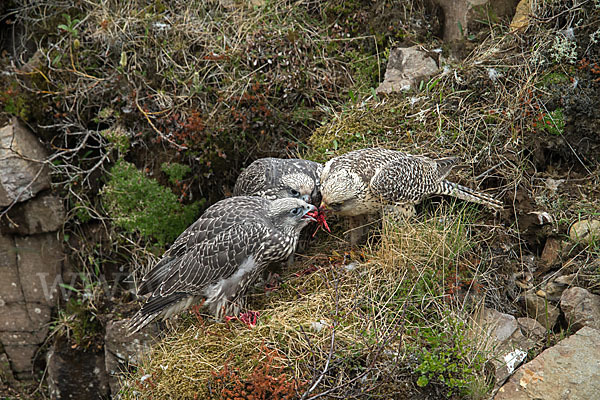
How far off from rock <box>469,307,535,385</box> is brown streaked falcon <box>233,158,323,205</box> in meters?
1.70

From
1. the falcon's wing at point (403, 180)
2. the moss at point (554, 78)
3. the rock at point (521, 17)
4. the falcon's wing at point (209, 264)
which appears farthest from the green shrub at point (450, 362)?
the rock at point (521, 17)

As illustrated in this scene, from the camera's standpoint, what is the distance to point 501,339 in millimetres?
Answer: 3963

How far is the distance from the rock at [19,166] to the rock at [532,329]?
15.7ft

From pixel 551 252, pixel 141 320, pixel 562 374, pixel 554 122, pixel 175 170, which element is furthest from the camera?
pixel 175 170

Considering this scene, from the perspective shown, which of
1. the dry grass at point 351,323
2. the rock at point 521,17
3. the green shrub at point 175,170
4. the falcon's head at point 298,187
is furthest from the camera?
the green shrub at point 175,170

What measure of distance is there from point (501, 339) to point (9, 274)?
5024 mm

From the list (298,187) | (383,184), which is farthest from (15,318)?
(383,184)

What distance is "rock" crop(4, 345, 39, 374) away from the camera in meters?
6.29

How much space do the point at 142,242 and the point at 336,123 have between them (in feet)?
7.53

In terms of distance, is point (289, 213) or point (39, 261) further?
point (39, 261)

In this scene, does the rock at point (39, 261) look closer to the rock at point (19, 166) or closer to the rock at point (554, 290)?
the rock at point (19, 166)

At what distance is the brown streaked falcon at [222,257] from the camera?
4297 millimetres

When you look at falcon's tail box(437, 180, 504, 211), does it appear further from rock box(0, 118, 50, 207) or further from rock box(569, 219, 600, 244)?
rock box(0, 118, 50, 207)

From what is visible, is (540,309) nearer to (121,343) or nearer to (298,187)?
(298,187)
